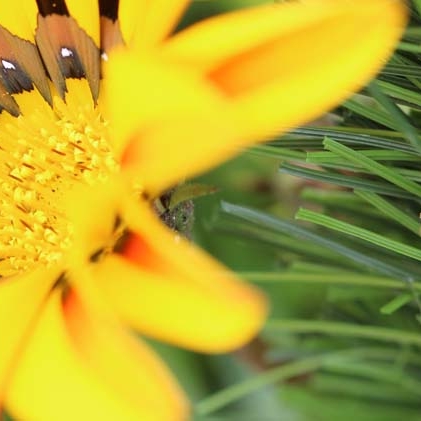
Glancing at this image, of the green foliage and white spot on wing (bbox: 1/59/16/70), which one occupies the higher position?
white spot on wing (bbox: 1/59/16/70)

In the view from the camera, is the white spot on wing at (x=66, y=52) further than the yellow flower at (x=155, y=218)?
Yes

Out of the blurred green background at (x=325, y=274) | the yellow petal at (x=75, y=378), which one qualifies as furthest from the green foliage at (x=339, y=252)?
the yellow petal at (x=75, y=378)

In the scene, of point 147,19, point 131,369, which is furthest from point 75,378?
point 147,19

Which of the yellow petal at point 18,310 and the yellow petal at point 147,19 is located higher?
the yellow petal at point 147,19

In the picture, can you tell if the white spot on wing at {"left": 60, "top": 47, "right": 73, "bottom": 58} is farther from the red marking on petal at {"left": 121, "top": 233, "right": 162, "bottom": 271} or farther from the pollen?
the red marking on petal at {"left": 121, "top": 233, "right": 162, "bottom": 271}

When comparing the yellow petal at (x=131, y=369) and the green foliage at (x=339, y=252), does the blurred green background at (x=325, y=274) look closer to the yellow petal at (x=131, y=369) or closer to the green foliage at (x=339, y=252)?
the green foliage at (x=339, y=252)

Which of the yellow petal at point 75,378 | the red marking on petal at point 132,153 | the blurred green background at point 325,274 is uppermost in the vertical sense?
→ the red marking on petal at point 132,153

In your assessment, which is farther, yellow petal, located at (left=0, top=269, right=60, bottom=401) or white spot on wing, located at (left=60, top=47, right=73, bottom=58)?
white spot on wing, located at (left=60, top=47, right=73, bottom=58)

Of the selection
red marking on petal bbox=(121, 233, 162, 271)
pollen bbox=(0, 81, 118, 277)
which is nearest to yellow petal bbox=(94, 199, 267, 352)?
red marking on petal bbox=(121, 233, 162, 271)

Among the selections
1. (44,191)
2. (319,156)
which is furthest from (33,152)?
(319,156)
